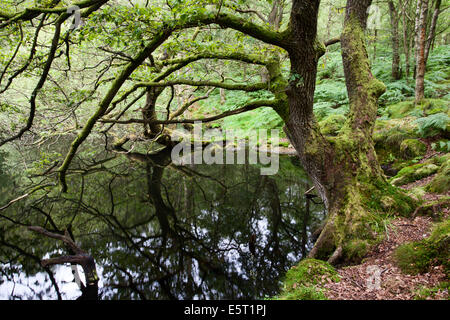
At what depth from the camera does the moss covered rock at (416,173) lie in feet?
21.3

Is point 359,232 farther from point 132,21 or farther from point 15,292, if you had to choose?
point 15,292

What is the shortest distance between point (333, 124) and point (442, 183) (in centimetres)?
614

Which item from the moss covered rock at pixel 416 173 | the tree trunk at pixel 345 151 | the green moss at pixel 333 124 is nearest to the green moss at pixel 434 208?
the tree trunk at pixel 345 151

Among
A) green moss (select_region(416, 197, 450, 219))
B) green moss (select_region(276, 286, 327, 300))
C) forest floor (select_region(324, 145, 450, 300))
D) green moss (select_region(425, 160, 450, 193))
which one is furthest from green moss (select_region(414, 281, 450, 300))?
green moss (select_region(425, 160, 450, 193))

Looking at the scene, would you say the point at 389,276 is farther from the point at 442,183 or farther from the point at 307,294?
the point at 442,183

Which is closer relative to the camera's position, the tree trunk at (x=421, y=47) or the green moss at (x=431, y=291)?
the green moss at (x=431, y=291)

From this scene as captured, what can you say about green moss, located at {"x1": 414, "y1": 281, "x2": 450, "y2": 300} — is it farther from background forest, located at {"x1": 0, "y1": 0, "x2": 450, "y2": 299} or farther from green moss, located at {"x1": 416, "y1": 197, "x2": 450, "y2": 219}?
green moss, located at {"x1": 416, "y1": 197, "x2": 450, "y2": 219}

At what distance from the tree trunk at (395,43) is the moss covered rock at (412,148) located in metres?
6.27

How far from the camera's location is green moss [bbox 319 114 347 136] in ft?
35.2

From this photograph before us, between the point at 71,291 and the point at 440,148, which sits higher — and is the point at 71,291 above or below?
below

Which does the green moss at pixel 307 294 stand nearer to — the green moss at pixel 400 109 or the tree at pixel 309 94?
the tree at pixel 309 94
